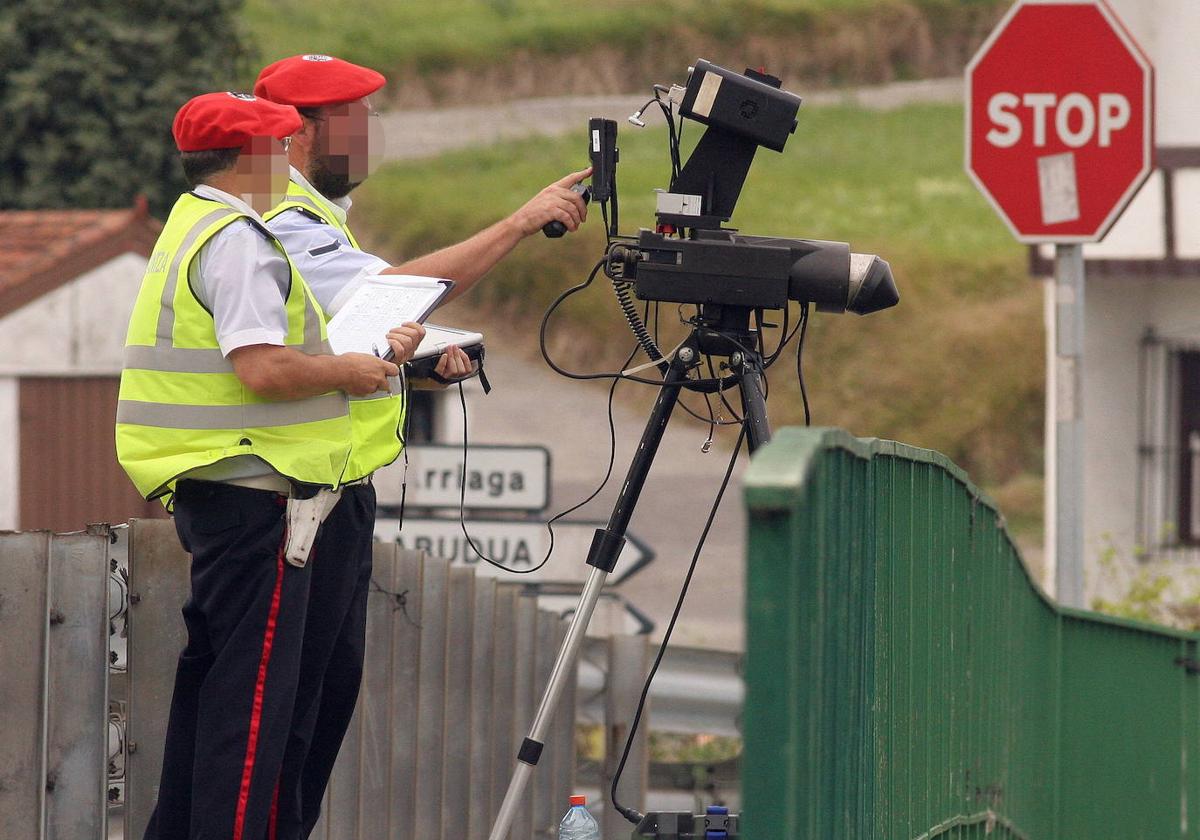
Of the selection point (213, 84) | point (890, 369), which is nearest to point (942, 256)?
point (890, 369)

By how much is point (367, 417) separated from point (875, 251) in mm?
21779

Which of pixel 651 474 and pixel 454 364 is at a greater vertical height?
pixel 454 364

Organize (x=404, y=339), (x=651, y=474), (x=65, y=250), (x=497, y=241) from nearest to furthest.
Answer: (x=404, y=339) → (x=497, y=241) → (x=65, y=250) → (x=651, y=474)

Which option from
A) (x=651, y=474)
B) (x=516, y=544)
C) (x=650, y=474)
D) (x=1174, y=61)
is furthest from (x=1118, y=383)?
(x=651, y=474)

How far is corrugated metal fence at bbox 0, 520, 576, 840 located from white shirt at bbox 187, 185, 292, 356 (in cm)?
62

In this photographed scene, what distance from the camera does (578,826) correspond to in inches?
189

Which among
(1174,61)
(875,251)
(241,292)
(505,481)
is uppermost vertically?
(875,251)

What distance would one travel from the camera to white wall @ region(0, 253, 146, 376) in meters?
11.6

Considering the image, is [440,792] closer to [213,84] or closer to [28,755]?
[28,755]

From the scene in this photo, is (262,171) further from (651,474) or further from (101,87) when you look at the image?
(651,474)

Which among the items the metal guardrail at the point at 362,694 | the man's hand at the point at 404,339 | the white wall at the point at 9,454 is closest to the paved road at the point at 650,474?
the white wall at the point at 9,454

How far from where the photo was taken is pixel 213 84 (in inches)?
664

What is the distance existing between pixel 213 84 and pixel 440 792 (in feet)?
42.6

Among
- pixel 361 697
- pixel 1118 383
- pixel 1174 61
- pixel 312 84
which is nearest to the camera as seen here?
pixel 312 84
